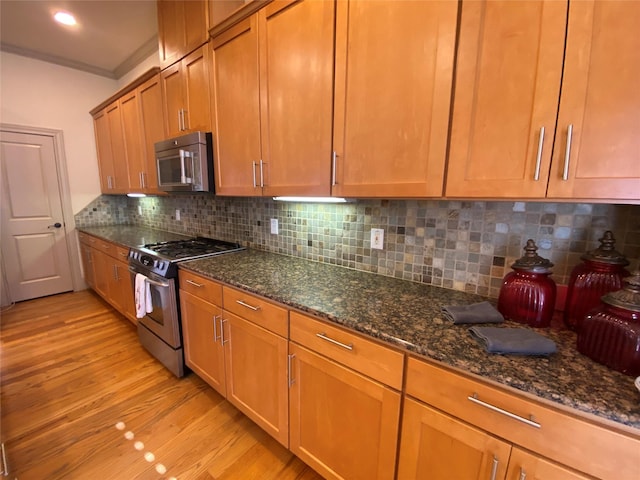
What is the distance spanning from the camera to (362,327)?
0.99 metres

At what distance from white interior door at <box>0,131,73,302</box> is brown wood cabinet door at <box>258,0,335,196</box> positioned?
145 inches

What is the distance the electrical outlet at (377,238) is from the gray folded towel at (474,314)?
1.81ft

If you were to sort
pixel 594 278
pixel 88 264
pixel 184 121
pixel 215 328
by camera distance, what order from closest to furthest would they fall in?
pixel 594 278
pixel 215 328
pixel 184 121
pixel 88 264

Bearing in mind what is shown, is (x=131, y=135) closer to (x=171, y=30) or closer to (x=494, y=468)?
(x=171, y=30)

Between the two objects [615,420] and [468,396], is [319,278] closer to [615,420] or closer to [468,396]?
[468,396]

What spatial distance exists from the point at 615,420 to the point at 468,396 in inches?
11.7

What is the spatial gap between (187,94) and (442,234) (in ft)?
6.87

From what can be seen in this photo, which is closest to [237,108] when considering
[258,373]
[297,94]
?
[297,94]

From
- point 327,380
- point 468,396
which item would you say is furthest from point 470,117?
point 327,380

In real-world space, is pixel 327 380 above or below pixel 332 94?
below

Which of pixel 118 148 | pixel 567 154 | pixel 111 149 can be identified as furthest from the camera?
pixel 111 149

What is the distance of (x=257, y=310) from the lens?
1377 millimetres

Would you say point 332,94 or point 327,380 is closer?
point 327,380

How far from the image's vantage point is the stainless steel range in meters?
1.92
